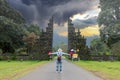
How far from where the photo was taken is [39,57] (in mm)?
87062

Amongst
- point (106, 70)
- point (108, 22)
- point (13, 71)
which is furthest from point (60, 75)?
point (108, 22)

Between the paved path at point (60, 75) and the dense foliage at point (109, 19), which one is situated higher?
the dense foliage at point (109, 19)

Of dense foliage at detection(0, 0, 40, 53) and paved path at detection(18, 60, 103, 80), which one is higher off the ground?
dense foliage at detection(0, 0, 40, 53)

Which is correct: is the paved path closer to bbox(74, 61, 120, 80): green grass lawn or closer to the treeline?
bbox(74, 61, 120, 80): green grass lawn

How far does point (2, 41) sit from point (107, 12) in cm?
3151

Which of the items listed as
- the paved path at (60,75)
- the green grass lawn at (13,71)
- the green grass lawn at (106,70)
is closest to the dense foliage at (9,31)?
the green grass lawn at (13,71)

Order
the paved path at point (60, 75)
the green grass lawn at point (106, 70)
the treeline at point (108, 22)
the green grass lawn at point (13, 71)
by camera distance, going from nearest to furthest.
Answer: the paved path at point (60, 75)
the green grass lawn at point (13, 71)
the green grass lawn at point (106, 70)
the treeline at point (108, 22)

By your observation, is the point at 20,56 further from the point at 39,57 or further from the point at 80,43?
the point at 80,43

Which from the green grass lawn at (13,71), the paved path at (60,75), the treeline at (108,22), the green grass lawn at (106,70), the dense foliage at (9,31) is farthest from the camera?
the treeline at (108,22)

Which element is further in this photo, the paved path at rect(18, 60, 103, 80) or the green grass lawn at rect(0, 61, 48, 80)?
the green grass lawn at rect(0, 61, 48, 80)

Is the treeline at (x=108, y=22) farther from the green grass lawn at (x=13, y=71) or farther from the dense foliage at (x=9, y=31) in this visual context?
the green grass lawn at (x=13, y=71)

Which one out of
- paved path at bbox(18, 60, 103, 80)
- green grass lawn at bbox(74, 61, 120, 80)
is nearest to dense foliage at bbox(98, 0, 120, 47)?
green grass lawn at bbox(74, 61, 120, 80)

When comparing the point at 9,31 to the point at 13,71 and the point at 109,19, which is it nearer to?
the point at 109,19

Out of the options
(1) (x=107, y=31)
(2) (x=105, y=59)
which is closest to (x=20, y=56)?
(2) (x=105, y=59)
